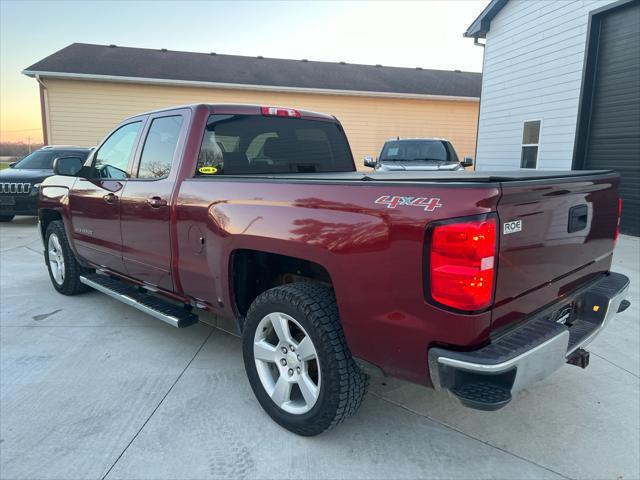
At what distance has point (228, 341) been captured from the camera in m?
4.12

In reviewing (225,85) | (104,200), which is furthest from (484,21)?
(104,200)

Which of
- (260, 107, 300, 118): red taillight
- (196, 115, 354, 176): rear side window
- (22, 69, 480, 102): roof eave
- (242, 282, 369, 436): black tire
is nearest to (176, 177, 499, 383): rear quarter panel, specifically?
(242, 282, 369, 436): black tire

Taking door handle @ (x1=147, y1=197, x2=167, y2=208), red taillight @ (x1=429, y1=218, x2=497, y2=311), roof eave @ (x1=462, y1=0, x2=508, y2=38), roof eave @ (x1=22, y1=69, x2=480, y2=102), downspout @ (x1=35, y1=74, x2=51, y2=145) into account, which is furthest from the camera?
downspout @ (x1=35, y1=74, x2=51, y2=145)

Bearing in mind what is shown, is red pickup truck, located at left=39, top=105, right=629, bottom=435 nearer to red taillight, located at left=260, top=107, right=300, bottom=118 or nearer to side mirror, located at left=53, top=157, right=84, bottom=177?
red taillight, located at left=260, top=107, right=300, bottom=118

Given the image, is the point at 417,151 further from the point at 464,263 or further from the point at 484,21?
the point at 464,263

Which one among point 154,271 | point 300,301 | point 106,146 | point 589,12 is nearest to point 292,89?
point 589,12

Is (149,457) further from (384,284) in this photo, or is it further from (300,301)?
(384,284)

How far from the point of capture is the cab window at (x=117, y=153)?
4066 mm

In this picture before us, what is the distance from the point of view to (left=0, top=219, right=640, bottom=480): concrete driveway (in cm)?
246

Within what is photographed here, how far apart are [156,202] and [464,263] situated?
2.44 metres

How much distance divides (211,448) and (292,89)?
16384 mm

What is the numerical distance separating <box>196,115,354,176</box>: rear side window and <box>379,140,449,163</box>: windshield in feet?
22.9

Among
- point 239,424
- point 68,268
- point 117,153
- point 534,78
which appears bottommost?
point 239,424

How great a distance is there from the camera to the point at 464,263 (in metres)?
1.90
